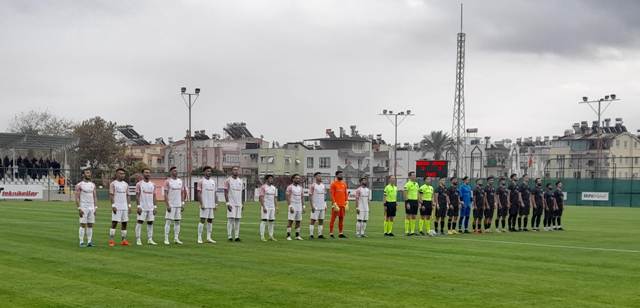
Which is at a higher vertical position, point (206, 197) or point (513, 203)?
point (206, 197)

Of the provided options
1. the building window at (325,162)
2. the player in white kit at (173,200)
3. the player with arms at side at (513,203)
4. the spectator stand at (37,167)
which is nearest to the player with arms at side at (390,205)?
the player with arms at side at (513,203)

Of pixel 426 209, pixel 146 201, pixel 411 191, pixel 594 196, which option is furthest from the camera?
pixel 594 196

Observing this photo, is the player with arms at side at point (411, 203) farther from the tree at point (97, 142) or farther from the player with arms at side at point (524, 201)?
the tree at point (97, 142)

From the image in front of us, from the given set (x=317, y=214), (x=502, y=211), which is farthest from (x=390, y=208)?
(x=502, y=211)

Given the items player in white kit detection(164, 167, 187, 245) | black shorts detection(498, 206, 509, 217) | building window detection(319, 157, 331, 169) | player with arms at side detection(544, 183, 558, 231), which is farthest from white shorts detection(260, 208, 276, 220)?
building window detection(319, 157, 331, 169)

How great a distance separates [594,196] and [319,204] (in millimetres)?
52469

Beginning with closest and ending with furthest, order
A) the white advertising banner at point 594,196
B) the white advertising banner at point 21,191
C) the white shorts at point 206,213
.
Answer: the white shorts at point 206,213
the white advertising banner at point 21,191
the white advertising banner at point 594,196

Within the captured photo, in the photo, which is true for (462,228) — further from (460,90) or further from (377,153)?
(377,153)

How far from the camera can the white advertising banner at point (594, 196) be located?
73625mm

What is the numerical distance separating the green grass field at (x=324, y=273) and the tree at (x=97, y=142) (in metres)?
88.1

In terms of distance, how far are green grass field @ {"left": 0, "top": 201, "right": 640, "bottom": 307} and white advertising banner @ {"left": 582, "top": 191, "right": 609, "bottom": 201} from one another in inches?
1923

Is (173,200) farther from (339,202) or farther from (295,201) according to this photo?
(339,202)

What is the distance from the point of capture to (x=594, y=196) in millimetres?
74438

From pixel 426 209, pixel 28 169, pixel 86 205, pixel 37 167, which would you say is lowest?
pixel 426 209
